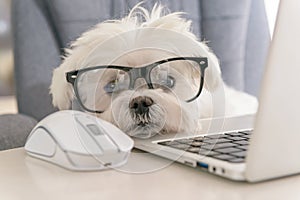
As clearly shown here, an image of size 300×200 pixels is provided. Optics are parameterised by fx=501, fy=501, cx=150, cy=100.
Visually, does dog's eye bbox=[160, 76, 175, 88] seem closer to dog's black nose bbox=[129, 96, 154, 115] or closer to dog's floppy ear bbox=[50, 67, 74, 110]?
dog's black nose bbox=[129, 96, 154, 115]

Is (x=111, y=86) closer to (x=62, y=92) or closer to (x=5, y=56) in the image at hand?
(x=62, y=92)

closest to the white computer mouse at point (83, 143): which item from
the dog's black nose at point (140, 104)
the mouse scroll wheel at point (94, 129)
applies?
the mouse scroll wheel at point (94, 129)

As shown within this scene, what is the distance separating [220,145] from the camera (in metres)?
0.72

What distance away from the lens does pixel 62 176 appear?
671mm

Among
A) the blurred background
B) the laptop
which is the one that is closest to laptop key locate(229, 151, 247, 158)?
the laptop

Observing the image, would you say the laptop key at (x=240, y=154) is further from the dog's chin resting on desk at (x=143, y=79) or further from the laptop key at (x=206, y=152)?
the dog's chin resting on desk at (x=143, y=79)

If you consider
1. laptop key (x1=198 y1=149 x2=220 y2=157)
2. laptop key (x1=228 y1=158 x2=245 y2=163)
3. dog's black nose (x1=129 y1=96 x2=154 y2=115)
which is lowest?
dog's black nose (x1=129 y1=96 x2=154 y2=115)

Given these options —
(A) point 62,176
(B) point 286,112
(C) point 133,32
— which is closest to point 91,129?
(A) point 62,176

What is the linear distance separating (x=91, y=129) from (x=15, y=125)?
51 centimetres

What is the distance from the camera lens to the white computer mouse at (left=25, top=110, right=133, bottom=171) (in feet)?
2.21

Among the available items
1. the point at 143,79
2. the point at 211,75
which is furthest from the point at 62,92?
the point at 211,75

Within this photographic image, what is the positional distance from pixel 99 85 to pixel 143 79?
4.0 inches

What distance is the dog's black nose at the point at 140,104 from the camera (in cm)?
93

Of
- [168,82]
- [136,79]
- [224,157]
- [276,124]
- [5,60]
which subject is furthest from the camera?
[5,60]
